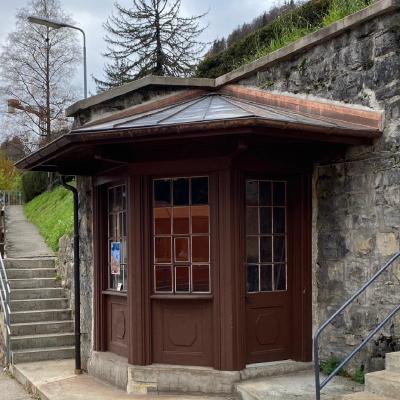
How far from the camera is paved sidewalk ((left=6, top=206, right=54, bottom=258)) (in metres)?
14.1

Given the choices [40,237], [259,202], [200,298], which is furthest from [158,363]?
[40,237]

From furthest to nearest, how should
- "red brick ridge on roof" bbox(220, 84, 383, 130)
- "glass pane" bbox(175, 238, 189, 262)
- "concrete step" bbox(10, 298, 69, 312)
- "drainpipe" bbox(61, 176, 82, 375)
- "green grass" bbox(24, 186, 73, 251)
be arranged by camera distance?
"green grass" bbox(24, 186, 73, 251)
"concrete step" bbox(10, 298, 69, 312)
"drainpipe" bbox(61, 176, 82, 375)
"glass pane" bbox(175, 238, 189, 262)
"red brick ridge on roof" bbox(220, 84, 383, 130)

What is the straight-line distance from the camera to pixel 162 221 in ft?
23.0

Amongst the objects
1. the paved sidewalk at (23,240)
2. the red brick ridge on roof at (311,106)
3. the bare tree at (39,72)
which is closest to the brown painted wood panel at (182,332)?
the red brick ridge on roof at (311,106)

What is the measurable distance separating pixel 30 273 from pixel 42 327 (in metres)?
1.78

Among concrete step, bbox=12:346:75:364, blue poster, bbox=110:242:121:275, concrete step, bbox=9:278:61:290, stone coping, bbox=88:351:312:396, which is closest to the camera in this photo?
stone coping, bbox=88:351:312:396

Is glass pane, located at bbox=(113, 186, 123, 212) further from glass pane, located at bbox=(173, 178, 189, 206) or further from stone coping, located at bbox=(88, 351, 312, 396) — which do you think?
stone coping, located at bbox=(88, 351, 312, 396)

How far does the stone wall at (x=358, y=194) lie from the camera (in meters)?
6.09

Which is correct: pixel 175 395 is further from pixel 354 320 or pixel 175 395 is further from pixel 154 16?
pixel 154 16

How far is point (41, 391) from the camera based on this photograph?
7445 millimetres

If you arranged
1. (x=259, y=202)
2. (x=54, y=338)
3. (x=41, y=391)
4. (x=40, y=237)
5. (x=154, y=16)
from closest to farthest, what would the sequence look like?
(x=259, y=202), (x=41, y=391), (x=54, y=338), (x=40, y=237), (x=154, y=16)

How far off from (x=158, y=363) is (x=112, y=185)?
7.47 ft

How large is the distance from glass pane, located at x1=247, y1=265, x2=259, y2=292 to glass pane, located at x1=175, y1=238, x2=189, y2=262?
0.71 meters

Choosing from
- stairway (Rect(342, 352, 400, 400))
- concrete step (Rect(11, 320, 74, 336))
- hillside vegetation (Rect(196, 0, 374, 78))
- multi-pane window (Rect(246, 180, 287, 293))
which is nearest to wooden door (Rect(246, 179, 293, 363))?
multi-pane window (Rect(246, 180, 287, 293))
